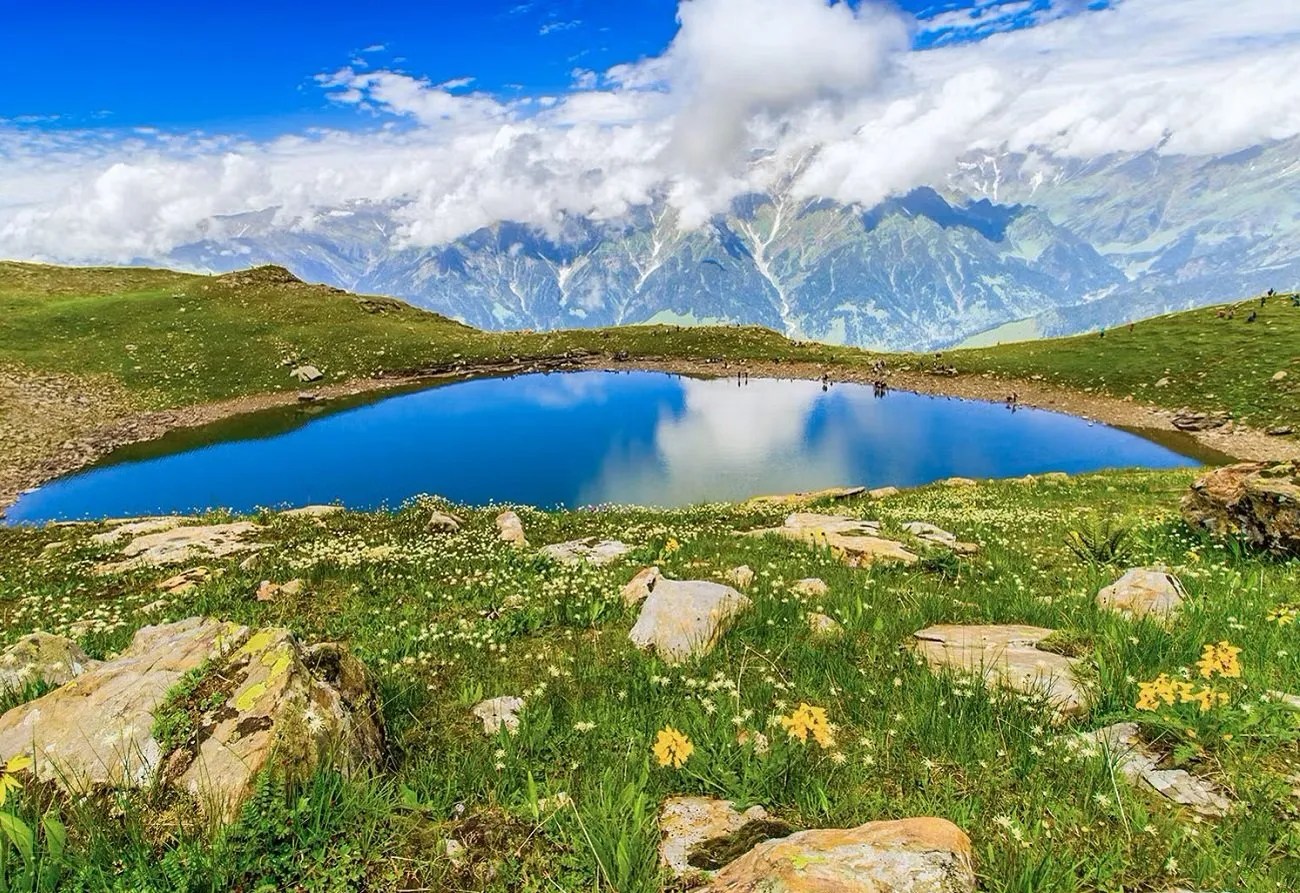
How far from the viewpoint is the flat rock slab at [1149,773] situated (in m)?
4.55

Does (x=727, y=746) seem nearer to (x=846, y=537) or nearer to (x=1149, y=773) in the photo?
(x=1149, y=773)

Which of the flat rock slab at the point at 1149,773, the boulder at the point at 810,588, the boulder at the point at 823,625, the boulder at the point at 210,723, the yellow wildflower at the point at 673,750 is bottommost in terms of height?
the boulder at the point at 810,588

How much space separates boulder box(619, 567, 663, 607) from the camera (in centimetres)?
1029

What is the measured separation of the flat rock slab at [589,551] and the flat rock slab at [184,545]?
9213 millimetres

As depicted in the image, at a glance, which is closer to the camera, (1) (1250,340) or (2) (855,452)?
(2) (855,452)

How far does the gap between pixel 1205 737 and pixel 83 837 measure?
8.04 meters

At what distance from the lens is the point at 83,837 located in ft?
12.8

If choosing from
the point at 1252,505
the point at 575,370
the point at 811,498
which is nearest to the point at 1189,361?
the point at 811,498

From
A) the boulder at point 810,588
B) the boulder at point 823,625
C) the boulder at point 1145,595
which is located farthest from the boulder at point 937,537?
the boulder at point 823,625

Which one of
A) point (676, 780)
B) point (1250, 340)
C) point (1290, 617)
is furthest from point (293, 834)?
point (1250, 340)

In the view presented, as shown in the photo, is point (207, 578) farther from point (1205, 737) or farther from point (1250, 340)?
point (1250, 340)

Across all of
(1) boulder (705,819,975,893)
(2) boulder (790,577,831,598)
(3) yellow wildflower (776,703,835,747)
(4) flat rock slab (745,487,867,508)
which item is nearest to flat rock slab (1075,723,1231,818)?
(1) boulder (705,819,975,893)

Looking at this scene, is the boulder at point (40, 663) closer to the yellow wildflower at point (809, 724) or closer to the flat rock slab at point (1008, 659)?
the yellow wildflower at point (809, 724)

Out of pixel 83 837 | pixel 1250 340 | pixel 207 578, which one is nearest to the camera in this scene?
pixel 83 837
